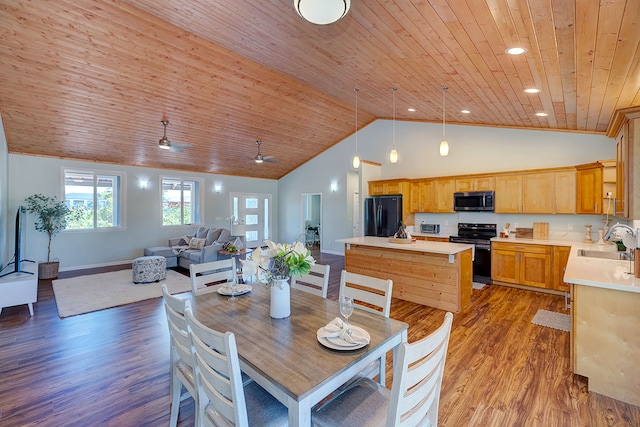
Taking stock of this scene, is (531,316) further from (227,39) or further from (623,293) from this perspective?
(227,39)

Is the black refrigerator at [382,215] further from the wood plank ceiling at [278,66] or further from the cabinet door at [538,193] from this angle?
the cabinet door at [538,193]

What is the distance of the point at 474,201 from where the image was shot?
5.83 meters

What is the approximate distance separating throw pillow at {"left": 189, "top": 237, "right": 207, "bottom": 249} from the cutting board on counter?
6999mm

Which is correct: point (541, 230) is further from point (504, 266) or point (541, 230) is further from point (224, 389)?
point (224, 389)

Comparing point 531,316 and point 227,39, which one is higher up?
point 227,39

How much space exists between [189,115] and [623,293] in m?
6.48

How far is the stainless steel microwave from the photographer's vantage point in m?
5.63

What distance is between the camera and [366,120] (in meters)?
7.80

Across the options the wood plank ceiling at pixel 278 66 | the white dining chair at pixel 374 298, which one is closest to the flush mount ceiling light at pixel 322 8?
the wood plank ceiling at pixel 278 66

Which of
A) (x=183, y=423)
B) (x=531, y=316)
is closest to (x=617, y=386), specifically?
(x=531, y=316)

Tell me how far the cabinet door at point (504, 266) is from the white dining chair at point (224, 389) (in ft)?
16.6

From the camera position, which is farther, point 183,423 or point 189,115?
point 189,115

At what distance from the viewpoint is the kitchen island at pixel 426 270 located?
3893 millimetres

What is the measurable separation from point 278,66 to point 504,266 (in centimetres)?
505
